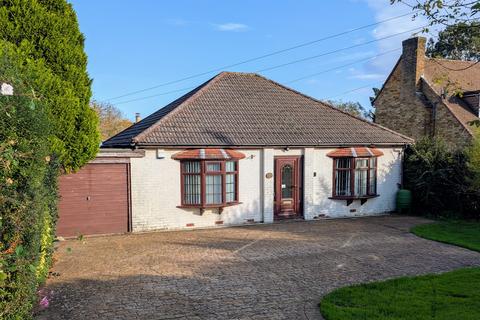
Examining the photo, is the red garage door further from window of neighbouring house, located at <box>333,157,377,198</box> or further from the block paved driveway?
window of neighbouring house, located at <box>333,157,377,198</box>

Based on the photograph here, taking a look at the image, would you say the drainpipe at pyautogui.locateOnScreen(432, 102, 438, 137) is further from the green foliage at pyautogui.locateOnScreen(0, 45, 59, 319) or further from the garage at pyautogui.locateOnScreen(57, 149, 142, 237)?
the green foliage at pyautogui.locateOnScreen(0, 45, 59, 319)

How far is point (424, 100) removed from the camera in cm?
2005

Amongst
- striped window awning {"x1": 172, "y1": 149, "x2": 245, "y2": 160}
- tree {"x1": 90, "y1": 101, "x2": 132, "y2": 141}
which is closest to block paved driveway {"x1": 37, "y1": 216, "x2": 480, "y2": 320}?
striped window awning {"x1": 172, "y1": 149, "x2": 245, "y2": 160}

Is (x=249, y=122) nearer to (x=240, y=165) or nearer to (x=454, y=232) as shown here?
(x=240, y=165)

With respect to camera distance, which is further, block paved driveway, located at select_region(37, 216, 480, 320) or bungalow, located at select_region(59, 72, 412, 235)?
bungalow, located at select_region(59, 72, 412, 235)

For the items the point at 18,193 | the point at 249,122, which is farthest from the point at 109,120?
the point at 18,193

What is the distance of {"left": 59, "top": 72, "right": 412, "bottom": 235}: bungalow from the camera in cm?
A: 1165

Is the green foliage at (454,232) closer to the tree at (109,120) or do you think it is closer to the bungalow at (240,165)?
the bungalow at (240,165)

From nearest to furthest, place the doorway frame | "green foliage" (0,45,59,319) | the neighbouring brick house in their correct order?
"green foliage" (0,45,59,319), the doorway frame, the neighbouring brick house

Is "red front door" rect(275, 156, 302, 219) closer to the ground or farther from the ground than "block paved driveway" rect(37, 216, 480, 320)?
farther from the ground

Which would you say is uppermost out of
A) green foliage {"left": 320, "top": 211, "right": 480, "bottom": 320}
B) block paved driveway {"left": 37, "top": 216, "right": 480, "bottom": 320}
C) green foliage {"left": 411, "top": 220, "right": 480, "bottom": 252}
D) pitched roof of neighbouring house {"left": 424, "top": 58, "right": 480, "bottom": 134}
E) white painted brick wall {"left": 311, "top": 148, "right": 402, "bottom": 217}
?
pitched roof of neighbouring house {"left": 424, "top": 58, "right": 480, "bottom": 134}

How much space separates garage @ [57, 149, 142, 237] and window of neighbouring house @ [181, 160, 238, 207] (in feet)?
5.87

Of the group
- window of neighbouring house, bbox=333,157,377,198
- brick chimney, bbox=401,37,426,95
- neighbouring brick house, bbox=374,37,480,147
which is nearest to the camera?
window of neighbouring house, bbox=333,157,377,198

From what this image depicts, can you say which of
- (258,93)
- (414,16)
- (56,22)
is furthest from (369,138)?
(56,22)
